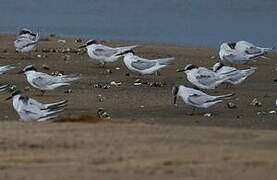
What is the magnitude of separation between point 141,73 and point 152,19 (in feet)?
34.8

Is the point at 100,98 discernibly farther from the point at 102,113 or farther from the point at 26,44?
the point at 26,44

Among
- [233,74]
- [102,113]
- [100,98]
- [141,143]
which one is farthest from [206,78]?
[141,143]

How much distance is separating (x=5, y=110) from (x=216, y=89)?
3.46m

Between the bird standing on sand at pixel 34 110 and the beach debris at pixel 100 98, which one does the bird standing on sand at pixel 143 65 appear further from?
the bird standing on sand at pixel 34 110

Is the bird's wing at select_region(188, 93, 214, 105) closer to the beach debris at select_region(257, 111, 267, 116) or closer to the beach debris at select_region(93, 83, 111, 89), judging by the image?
the beach debris at select_region(257, 111, 267, 116)

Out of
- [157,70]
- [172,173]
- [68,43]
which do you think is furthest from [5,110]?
[68,43]

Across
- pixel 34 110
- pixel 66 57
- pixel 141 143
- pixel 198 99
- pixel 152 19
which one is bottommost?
pixel 152 19

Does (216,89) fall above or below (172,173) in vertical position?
below

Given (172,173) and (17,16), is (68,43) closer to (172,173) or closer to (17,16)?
(17,16)

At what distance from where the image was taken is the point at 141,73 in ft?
50.0

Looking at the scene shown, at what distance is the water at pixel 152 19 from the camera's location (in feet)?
73.4

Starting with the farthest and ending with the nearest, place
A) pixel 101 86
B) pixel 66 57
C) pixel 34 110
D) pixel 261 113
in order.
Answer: pixel 66 57, pixel 101 86, pixel 261 113, pixel 34 110

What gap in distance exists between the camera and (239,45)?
56.4 feet

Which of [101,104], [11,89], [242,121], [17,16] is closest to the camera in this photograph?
[242,121]
